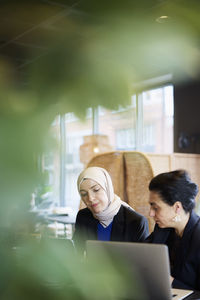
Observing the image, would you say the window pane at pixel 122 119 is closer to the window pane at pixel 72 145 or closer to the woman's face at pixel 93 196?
the window pane at pixel 72 145

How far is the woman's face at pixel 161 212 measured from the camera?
194 cm

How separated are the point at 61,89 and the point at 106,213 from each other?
2038 mm

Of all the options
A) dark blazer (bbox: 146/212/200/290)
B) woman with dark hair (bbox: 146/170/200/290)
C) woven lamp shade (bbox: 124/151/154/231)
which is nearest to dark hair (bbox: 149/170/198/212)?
woman with dark hair (bbox: 146/170/200/290)

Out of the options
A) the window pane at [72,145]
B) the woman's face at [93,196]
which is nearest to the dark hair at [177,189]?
the woman's face at [93,196]

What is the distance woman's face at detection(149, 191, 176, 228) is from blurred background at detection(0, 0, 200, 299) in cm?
166

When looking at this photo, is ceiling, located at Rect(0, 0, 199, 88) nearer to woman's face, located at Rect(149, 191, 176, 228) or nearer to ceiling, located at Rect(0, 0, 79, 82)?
ceiling, located at Rect(0, 0, 79, 82)

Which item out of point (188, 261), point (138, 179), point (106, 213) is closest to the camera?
point (188, 261)

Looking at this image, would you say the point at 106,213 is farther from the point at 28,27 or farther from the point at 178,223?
the point at 28,27

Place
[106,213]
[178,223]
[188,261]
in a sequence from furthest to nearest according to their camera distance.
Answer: [106,213] → [178,223] → [188,261]

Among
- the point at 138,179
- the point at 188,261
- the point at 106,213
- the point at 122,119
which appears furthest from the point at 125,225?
the point at 122,119

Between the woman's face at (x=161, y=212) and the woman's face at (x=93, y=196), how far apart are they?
0.39m

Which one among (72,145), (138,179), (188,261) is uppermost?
(72,145)

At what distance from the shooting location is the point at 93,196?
92.8 inches

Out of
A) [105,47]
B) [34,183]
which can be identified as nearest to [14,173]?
[34,183]
